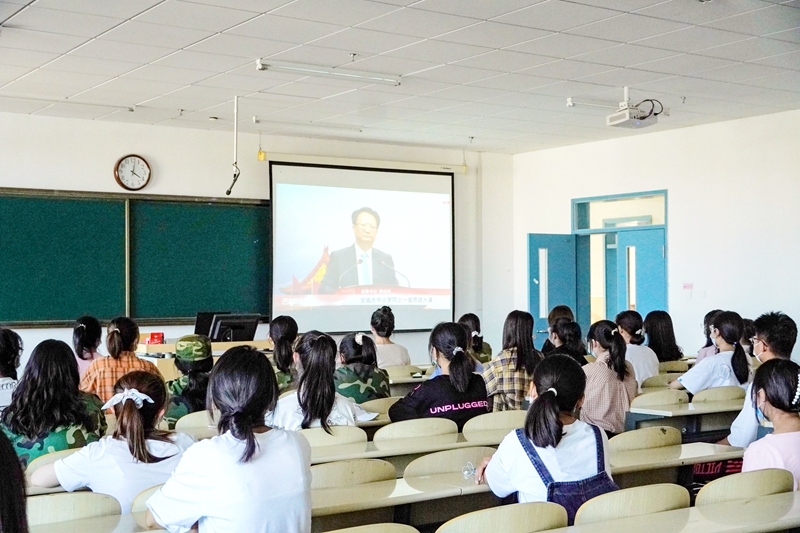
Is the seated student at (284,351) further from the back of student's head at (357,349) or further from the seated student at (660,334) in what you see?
the seated student at (660,334)

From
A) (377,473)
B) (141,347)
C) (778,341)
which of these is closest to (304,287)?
(141,347)

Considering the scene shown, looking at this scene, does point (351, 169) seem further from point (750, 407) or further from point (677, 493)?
point (677, 493)

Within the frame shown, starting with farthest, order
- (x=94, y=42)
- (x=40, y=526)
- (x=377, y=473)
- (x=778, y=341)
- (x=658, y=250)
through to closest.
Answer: (x=658, y=250)
(x=94, y=42)
(x=778, y=341)
(x=377, y=473)
(x=40, y=526)

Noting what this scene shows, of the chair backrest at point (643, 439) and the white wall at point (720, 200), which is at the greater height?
the white wall at point (720, 200)

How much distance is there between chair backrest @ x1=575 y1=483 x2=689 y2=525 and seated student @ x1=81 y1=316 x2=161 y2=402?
305 cm

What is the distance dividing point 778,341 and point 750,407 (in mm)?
790

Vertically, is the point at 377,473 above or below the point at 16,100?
below

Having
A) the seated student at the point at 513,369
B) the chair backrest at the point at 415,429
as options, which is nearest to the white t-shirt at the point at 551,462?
the chair backrest at the point at 415,429

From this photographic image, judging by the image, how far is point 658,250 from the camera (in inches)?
393

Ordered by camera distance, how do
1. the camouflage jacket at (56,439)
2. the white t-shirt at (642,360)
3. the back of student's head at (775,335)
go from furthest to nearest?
the white t-shirt at (642,360), the back of student's head at (775,335), the camouflage jacket at (56,439)

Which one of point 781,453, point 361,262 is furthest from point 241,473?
point 361,262

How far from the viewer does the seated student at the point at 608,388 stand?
473 cm

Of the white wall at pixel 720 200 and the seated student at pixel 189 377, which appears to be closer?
the seated student at pixel 189 377

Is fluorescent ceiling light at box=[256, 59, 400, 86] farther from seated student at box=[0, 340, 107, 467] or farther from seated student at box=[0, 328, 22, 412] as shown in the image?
seated student at box=[0, 340, 107, 467]
